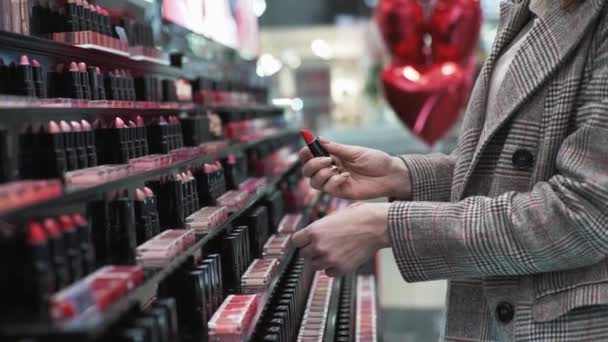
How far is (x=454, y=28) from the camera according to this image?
4520 millimetres

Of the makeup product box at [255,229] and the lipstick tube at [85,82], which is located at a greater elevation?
the lipstick tube at [85,82]

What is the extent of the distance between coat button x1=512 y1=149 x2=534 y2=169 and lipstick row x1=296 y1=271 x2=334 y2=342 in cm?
70

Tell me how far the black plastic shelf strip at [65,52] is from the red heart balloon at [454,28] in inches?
115

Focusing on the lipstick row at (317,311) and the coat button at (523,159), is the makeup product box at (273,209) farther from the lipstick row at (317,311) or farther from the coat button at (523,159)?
the coat button at (523,159)

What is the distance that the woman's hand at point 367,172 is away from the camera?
166 cm

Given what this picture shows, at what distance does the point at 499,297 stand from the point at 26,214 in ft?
2.92

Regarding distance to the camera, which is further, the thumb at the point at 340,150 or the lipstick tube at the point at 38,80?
the thumb at the point at 340,150

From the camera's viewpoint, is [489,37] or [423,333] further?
[489,37]

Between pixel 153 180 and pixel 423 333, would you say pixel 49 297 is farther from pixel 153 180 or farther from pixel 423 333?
pixel 423 333

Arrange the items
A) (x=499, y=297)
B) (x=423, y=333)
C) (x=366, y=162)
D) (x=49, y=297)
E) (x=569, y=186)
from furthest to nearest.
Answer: (x=423, y=333), (x=366, y=162), (x=499, y=297), (x=569, y=186), (x=49, y=297)

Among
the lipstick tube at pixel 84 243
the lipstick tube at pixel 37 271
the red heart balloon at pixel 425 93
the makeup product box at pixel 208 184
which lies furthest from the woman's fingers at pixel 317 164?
the red heart balloon at pixel 425 93

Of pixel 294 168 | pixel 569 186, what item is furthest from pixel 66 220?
pixel 294 168

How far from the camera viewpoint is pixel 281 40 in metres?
9.16

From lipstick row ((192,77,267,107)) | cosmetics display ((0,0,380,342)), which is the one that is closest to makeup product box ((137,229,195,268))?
cosmetics display ((0,0,380,342))
